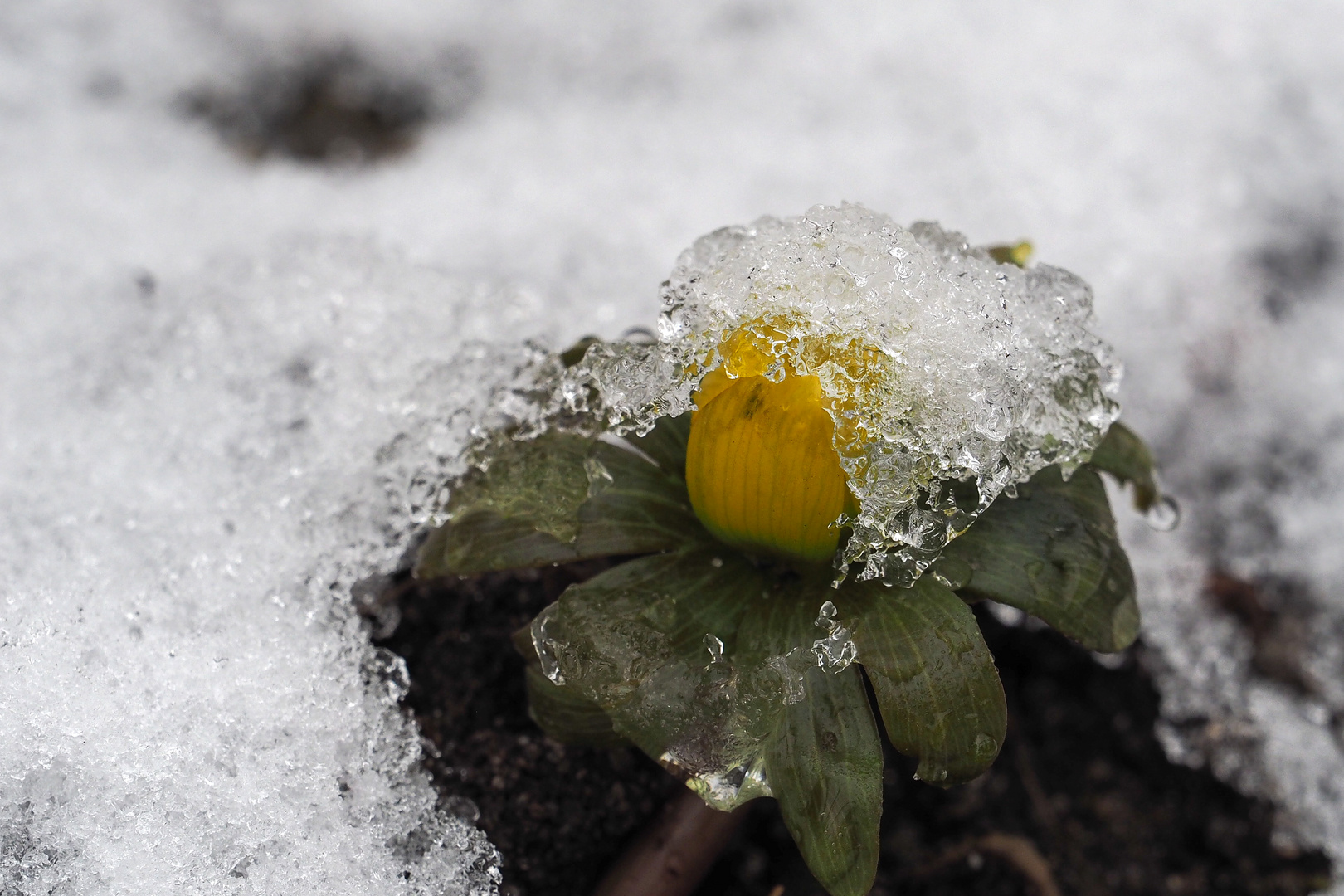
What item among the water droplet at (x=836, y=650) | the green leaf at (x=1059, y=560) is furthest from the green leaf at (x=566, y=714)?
the green leaf at (x=1059, y=560)

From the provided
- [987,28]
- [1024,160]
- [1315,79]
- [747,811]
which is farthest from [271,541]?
[1315,79]

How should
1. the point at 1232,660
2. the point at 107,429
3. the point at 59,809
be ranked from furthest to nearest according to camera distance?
1. the point at 1232,660
2. the point at 107,429
3. the point at 59,809

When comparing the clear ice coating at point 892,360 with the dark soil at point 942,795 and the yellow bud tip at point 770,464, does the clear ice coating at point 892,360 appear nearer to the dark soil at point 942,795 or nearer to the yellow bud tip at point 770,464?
the yellow bud tip at point 770,464

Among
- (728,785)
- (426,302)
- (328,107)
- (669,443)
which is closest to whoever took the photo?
(728,785)

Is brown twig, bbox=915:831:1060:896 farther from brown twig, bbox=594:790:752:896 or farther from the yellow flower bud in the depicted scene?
the yellow flower bud

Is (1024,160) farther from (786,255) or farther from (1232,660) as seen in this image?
(786,255)

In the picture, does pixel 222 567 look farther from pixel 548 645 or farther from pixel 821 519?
pixel 821 519

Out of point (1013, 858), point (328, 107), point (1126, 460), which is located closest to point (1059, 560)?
point (1126, 460)

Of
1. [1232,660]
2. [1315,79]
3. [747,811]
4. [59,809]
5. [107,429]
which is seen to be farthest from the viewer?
[1315,79]
